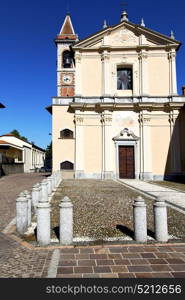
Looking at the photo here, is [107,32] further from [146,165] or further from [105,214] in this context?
[105,214]

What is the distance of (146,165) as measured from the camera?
18.6 m

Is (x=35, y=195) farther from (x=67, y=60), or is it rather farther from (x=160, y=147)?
(x=67, y=60)

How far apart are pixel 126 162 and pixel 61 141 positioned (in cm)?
587

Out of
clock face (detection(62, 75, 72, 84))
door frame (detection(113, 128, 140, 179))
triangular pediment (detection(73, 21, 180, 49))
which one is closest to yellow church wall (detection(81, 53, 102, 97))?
triangular pediment (detection(73, 21, 180, 49))

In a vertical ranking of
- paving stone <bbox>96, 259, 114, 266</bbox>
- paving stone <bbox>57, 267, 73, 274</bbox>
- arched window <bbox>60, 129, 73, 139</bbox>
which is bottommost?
paving stone <bbox>96, 259, 114, 266</bbox>

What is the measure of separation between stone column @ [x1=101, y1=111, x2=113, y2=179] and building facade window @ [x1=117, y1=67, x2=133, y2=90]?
10.4 ft

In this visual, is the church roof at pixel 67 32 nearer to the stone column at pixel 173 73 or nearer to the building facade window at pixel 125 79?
the building facade window at pixel 125 79

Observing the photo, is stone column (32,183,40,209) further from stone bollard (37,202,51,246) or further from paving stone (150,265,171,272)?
paving stone (150,265,171,272)

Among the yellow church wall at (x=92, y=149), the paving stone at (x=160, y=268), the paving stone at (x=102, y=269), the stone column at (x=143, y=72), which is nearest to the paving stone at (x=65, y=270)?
the paving stone at (x=102, y=269)

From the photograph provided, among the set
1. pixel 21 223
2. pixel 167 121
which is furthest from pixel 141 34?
pixel 21 223

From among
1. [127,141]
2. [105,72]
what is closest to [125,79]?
[105,72]

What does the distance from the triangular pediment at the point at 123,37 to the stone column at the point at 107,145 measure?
6.48 metres

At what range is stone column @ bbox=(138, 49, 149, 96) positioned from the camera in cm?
1914

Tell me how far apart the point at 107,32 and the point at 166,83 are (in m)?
6.88
